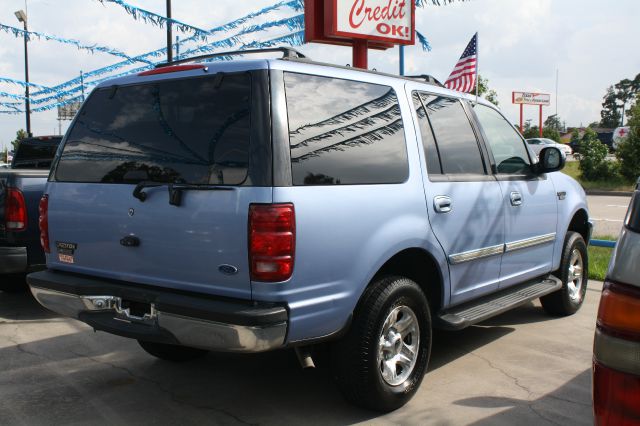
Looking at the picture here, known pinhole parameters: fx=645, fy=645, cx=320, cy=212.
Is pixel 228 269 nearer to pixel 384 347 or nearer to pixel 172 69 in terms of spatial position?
pixel 384 347

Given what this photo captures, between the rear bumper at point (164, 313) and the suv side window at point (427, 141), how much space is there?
5.43 feet

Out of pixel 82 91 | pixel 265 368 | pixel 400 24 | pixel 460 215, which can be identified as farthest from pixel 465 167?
pixel 82 91

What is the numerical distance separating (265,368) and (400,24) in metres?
7.63

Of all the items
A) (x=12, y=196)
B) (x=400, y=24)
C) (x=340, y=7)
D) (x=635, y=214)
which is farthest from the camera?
(x=400, y=24)

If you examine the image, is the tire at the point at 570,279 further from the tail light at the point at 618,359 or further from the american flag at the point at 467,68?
the american flag at the point at 467,68

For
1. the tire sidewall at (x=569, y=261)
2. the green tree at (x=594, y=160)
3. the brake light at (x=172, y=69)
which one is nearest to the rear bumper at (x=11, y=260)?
the brake light at (x=172, y=69)

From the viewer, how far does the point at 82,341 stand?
17.8 ft

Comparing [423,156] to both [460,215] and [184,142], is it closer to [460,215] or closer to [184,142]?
[460,215]

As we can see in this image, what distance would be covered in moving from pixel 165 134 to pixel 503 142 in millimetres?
2934

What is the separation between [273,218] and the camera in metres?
3.12

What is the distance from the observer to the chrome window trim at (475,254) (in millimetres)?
4305

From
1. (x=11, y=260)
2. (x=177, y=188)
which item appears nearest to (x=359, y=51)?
(x=11, y=260)

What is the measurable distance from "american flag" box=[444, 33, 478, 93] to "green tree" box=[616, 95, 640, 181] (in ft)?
23.4

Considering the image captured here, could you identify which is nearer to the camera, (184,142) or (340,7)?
(184,142)
